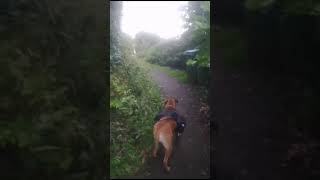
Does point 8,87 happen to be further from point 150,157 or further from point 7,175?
point 150,157

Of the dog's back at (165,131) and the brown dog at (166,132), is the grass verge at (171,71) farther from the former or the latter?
the dog's back at (165,131)

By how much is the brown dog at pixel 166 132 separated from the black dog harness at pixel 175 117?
21mm

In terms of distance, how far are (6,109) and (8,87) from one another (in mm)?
143

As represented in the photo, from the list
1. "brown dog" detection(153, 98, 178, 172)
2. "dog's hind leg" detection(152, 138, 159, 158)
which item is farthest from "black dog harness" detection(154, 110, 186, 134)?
"dog's hind leg" detection(152, 138, 159, 158)

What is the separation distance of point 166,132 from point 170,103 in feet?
0.67

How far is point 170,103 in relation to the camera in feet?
10.0

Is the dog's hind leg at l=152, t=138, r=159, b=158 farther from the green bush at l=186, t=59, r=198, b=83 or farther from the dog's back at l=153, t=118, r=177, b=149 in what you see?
the green bush at l=186, t=59, r=198, b=83

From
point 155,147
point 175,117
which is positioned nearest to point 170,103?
point 175,117

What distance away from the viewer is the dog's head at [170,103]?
3.05m

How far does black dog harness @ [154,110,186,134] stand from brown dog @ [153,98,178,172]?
2 cm

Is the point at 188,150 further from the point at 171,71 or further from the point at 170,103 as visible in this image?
the point at 171,71

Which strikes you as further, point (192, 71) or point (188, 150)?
point (192, 71)

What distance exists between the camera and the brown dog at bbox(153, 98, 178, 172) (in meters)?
3.00

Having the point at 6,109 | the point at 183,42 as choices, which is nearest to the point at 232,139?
the point at 183,42
